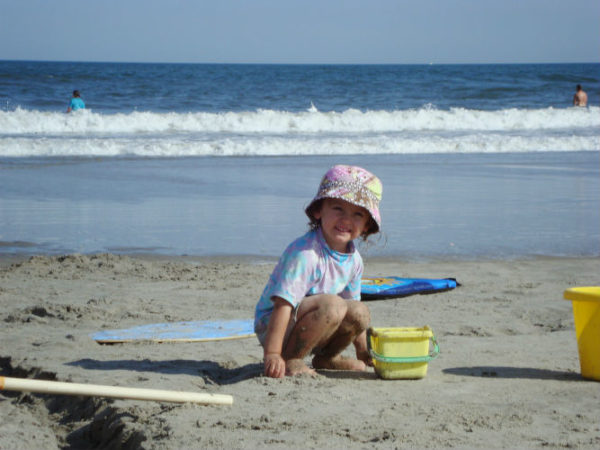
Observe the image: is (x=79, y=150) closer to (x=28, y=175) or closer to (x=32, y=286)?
(x=28, y=175)

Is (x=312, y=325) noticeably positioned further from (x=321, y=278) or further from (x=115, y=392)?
(x=115, y=392)

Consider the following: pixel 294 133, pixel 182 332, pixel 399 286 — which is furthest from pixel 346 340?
pixel 294 133

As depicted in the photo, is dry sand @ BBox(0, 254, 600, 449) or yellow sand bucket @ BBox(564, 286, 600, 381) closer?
dry sand @ BBox(0, 254, 600, 449)

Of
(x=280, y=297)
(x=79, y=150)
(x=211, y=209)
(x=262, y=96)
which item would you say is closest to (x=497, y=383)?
(x=280, y=297)

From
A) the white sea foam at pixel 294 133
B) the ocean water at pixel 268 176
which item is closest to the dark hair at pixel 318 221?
the ocean water at pixel 268 176

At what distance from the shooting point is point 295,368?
3.74 m

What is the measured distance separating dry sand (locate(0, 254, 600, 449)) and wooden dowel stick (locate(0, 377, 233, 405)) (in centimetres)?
4

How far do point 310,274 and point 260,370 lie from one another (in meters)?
0.63

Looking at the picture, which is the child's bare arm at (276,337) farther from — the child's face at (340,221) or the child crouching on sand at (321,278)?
the child's face at (340,221)

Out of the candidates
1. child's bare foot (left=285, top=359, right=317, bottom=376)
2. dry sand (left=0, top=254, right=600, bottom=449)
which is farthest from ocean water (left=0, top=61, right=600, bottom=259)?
child's bare foot (left=285, top=359, right=317, bottom=376)

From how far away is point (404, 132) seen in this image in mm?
22516

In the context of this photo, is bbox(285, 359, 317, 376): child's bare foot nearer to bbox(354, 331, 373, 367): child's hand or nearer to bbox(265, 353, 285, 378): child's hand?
bbox(265, 353, 285, 378): child's hand

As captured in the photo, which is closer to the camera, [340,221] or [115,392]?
[115,392]

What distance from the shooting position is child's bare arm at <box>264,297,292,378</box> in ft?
11.8
